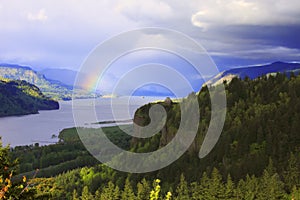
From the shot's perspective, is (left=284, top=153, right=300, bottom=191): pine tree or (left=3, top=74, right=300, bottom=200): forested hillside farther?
(left=3, top=74, right=300, bottom=200): forested hillside

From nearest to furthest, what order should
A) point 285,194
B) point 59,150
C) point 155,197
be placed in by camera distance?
point 155,197
point 285,194
point 59,150

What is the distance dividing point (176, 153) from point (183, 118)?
29.5 ft

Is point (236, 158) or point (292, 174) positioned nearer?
point (292, 174)

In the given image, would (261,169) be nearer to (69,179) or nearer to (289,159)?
(289,159)

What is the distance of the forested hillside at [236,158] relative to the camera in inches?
2260

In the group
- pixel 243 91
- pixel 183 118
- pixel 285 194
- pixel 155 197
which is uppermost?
pixel 243 91

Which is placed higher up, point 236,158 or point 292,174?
point 236,158

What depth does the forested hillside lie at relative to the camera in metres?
57.4

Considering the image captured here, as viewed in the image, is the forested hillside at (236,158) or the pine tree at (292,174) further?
the forested hillside at (236,158)

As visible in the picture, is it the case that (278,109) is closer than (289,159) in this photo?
No

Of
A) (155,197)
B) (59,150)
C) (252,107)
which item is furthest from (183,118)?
(59,150)

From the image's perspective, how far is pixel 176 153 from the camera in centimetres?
7406

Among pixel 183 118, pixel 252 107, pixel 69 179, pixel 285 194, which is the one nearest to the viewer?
pixel 285 194

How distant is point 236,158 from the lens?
7112cm
